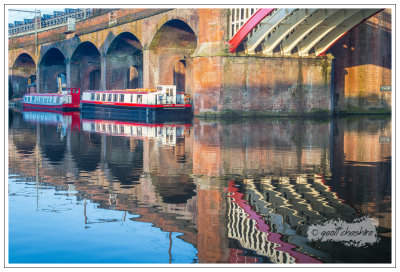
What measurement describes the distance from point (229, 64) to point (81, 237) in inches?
1067

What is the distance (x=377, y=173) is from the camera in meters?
11.7

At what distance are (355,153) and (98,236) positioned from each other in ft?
31.9

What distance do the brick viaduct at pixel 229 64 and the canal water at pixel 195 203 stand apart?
1725 cm

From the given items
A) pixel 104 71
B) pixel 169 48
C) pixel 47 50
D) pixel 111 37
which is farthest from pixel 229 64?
pixel 47 50

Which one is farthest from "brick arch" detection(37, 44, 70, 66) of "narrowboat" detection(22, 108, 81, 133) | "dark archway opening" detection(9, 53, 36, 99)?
"dark archway opening" detection(9, 53, 36, 99)

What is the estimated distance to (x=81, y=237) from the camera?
6.80 metres

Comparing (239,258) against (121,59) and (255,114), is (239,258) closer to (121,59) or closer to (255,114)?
(255,114)

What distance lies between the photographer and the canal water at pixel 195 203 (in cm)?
622

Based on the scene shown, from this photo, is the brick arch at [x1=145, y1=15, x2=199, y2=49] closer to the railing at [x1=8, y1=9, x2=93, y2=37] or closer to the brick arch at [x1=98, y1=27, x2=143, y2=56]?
the brick arch at [x1=98, y1=27, x2=143, y2=56]

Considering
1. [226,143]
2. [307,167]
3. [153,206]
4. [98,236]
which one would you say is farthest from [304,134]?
[98,236]

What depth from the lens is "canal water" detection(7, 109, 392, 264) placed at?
6.22 m

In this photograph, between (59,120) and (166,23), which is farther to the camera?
(166,23)

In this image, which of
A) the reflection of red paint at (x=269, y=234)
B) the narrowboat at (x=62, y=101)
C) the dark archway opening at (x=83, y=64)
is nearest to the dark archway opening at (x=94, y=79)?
the dark archway opening at (x=83, y=64)

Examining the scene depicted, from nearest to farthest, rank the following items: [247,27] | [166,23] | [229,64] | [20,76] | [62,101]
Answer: [247,27], [229,64], [166,23], [62,101], [20,76]
